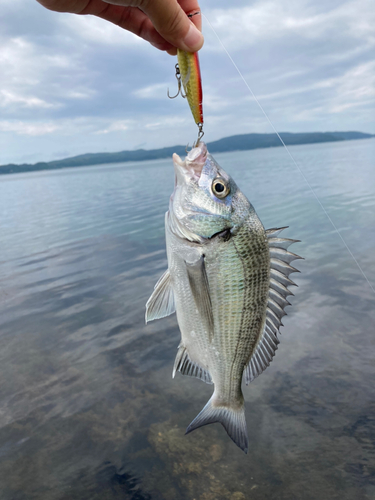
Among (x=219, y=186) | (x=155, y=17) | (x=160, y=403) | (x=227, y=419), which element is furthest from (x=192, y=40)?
(x=160, y=403)

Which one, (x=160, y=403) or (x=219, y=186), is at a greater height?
(x=219, y=186)

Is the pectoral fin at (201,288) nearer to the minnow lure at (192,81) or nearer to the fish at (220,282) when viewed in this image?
the fish at (220,282)

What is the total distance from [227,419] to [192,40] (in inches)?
113

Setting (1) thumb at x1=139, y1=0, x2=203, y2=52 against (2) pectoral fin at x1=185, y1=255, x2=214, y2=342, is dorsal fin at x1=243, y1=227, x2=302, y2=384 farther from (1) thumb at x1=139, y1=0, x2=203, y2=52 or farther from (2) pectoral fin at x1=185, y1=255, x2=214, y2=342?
(1) thumb at x1=139, y1=0, x2=203, y2=52

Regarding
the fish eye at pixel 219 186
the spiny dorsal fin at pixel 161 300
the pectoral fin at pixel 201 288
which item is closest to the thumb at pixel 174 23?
the fish eye at pixel 219 186

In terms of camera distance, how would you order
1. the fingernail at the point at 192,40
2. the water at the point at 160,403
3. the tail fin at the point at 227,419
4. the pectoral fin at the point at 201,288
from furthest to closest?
1. the water at the point at 160,403
2. the tail fin at the point at 227,419
3. the pectoral fin at the point at 201,288
4. the fingernail at the point at 192,40

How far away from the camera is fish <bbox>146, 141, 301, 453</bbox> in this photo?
8.27 ft

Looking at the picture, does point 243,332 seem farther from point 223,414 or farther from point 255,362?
point 223,414

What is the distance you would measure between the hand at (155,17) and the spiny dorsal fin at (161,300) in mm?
1724

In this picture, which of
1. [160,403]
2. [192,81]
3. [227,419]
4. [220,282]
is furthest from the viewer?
[160,403]

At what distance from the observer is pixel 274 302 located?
2.83m

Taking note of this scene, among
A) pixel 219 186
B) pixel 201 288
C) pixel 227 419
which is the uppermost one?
pixel 219 186

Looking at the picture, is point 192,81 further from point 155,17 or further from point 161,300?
point 161,300

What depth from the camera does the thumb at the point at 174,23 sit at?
228 centimetres
